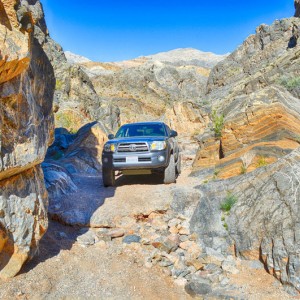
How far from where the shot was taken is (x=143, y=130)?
977cm

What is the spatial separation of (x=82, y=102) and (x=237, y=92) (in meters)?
11.9

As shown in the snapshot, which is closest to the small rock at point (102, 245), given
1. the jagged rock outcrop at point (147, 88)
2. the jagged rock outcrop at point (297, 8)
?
the jagged rock outcrop at point (147, 88)

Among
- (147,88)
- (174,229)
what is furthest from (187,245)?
(147,88)

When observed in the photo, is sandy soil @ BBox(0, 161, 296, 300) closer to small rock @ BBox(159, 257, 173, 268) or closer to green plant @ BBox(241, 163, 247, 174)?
small rock @ BBox(159, 257, 173, 268)

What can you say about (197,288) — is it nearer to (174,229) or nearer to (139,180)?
(174,229)

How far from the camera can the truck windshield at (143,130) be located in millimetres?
9609

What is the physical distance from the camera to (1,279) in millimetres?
4309

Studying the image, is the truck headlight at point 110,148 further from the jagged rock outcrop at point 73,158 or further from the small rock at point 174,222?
the small rock at point 174,222

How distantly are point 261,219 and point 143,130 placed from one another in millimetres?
5023

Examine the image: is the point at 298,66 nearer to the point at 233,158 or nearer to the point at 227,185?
the point at 233,158

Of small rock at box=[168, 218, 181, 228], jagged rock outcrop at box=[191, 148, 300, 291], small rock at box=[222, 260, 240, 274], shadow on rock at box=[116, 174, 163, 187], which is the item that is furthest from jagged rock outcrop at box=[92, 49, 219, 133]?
small rock at box=[222, 260, 240, 274]

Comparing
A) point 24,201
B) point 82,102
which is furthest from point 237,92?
point 24,201

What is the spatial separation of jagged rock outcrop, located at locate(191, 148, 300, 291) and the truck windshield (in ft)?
9.93

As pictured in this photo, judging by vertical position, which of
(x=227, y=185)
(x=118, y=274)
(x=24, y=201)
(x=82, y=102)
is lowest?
(x=118, y=274)
